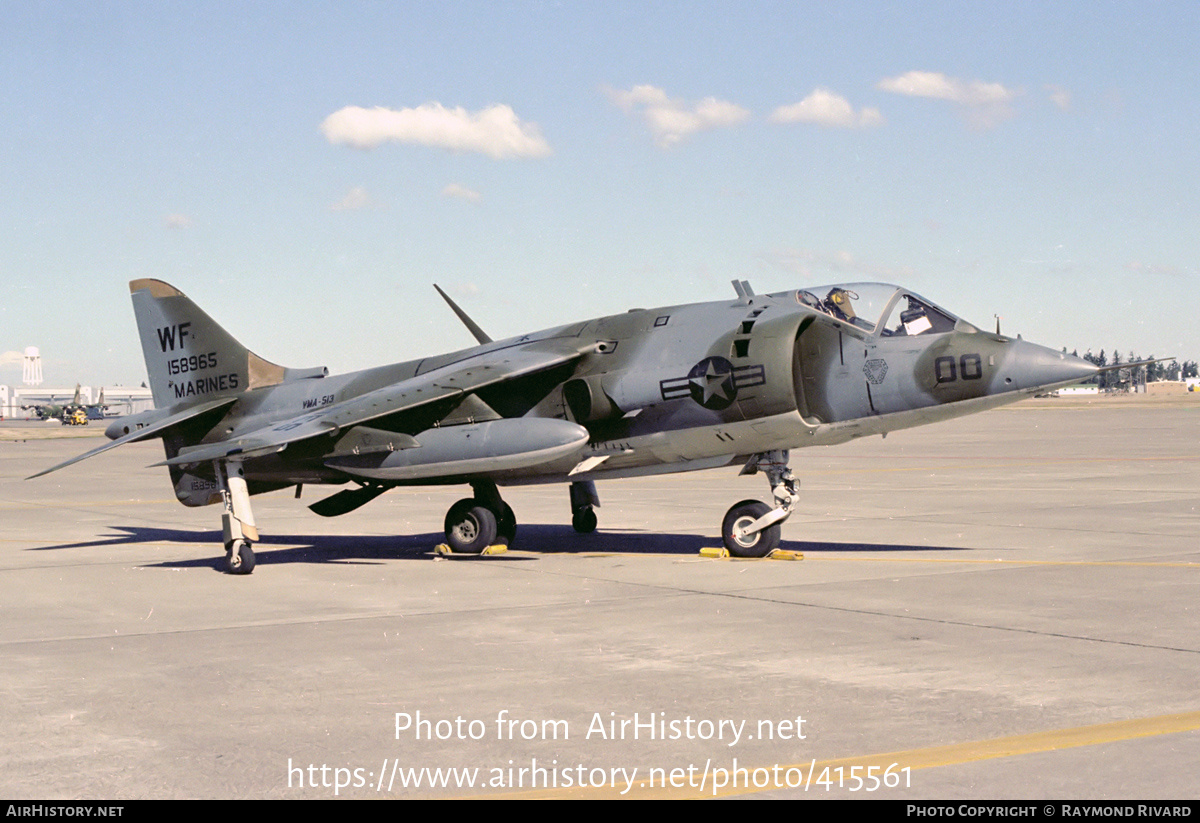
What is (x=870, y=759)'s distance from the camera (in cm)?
620

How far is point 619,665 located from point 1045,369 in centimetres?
687

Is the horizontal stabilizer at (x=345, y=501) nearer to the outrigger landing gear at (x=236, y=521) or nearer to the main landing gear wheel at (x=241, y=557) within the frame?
the outrigger landing gear at (x=236, y=521)

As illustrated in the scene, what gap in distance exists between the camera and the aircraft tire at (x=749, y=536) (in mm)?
15203

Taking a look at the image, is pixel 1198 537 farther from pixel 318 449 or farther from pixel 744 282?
pixel 318 449

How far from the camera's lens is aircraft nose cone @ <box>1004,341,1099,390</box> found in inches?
530

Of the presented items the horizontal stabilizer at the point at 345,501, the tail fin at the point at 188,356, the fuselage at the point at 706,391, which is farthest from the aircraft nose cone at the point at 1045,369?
the tail fin at the point at 188,356

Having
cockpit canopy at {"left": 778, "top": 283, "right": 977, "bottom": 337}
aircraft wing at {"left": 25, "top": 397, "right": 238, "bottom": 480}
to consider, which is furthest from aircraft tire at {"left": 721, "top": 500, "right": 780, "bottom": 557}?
aircraft wing at {"left": 25, "top": 397, "right": 238, "bottom": 480}

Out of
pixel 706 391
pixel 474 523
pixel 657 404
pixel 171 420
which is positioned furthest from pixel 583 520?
pixel 171 420

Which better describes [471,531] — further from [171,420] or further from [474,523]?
[171,420]

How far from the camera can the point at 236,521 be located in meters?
15.0

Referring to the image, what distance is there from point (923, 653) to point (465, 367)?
8823 millimetres

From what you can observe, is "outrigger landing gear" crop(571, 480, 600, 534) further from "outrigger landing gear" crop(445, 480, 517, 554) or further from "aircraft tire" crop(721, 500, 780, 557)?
"aircraft tire" crop(721, 500, 780, 557)

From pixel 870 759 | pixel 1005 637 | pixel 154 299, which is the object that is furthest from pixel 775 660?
pixel 154 299

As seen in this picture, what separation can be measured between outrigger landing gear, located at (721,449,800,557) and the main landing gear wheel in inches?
215
